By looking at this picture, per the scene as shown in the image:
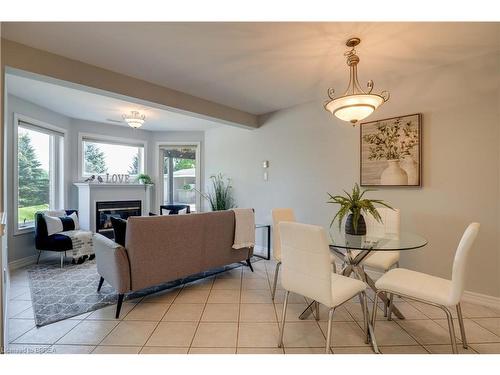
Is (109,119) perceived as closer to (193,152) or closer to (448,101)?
(193,152)

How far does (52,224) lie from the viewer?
12.1ft

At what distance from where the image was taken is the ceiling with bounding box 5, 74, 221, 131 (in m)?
3.26

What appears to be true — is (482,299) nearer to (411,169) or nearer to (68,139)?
(411,169)

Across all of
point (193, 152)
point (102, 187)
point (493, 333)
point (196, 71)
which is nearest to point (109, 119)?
point (102, 187)

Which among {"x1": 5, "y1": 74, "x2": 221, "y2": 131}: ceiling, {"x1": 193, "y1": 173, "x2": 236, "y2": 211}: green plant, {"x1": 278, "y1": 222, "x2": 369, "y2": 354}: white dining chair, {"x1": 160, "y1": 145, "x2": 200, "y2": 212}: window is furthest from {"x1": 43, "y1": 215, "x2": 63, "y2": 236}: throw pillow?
{"x1": 278, "y1": 222, "x2": 369, "y2": 354}: white dining chair

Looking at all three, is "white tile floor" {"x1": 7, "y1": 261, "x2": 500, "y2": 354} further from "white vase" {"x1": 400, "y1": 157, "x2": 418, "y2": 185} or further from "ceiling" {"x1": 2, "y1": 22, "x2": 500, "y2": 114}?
"ceiling" {"x1": 2, "y1": 22, "x2": 500, "y2": 114}

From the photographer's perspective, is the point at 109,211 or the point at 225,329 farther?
the point at 109,211

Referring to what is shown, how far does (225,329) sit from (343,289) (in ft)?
3.40

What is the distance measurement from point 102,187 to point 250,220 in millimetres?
3173

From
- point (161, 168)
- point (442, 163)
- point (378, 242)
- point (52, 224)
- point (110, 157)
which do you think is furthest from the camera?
point (161, 168)

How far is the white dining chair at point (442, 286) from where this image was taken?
1.60 m

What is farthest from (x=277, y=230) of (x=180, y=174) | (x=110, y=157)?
(x=110, y=157)

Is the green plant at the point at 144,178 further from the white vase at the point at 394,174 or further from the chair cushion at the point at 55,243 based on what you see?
the white vase at the point at 394,174

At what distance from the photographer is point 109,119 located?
15.8ft
